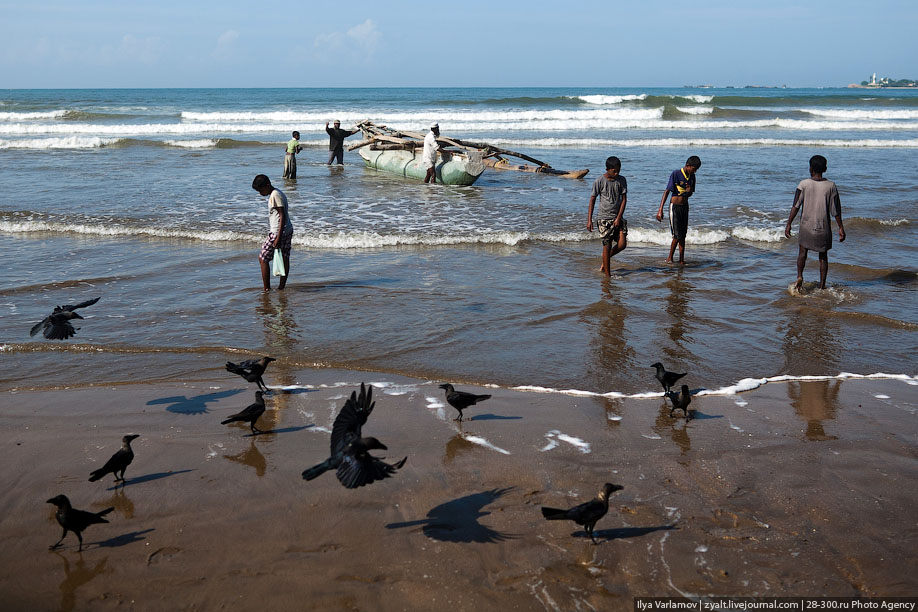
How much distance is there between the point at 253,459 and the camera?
15.2ft

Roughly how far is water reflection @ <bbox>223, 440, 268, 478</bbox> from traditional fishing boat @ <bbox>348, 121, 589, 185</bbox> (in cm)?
1447

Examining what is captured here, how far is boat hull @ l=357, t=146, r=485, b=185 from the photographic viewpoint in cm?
1847

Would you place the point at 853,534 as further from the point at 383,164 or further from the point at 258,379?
the point at 383,164

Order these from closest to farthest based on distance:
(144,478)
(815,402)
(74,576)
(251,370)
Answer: (74,576), (144,478), (251,370), (815,402)

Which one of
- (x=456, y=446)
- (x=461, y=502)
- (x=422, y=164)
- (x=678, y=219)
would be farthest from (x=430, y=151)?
(x=461, y=502)

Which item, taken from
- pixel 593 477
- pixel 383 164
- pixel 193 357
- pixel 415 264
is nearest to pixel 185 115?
pixel 383 164

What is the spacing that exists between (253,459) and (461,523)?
5.05 ft

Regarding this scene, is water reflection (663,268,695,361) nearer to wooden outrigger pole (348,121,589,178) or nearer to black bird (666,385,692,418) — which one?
black bird (666,385,692,418)

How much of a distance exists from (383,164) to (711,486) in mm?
17743

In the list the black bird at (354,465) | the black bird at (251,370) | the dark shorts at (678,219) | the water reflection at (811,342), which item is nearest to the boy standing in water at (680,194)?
the dark shorts at (678,219)

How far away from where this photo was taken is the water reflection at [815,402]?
5.12 m

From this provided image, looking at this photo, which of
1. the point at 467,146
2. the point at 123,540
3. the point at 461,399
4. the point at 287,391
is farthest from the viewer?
the point at 467,146

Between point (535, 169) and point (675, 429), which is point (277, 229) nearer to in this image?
point (675, 429)

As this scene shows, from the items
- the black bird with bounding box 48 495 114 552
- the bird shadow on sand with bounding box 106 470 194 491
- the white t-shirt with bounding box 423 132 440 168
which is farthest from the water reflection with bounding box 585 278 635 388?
the white t-shirt with bounding box 423 132 440 168
